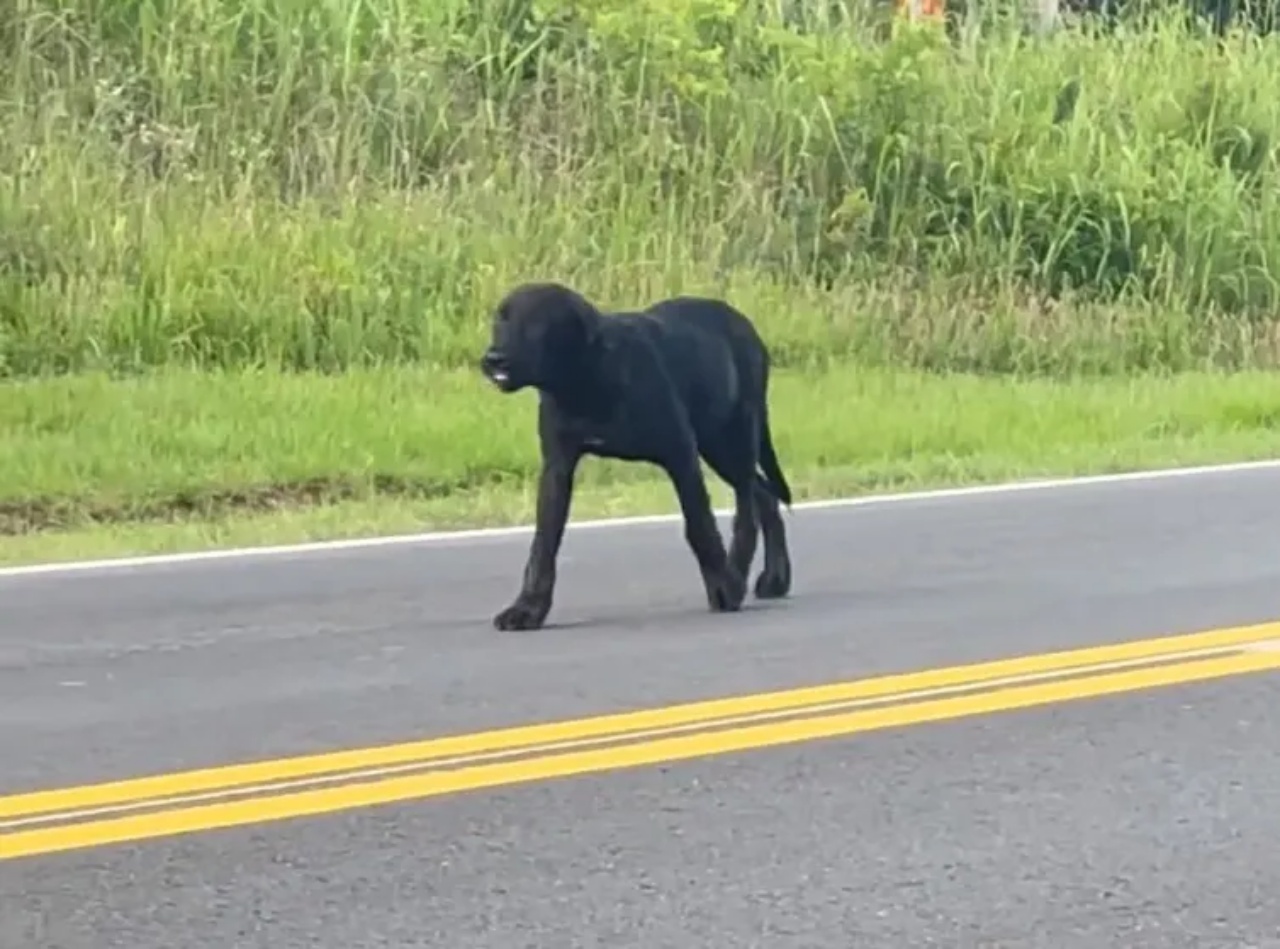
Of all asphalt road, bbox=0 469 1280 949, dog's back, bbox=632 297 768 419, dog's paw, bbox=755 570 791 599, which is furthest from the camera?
dog's paw, bbox=755 570 791 599

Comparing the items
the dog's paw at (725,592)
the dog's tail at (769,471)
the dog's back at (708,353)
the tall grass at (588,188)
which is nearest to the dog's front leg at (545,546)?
the dog's back at (708,353)

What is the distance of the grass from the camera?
13.9 m

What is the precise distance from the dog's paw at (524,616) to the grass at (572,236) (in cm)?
281

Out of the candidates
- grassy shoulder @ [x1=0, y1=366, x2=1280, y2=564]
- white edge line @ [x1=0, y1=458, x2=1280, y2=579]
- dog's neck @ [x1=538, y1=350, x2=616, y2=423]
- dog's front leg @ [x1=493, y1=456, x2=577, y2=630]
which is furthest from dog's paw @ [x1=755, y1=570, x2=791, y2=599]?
grassy shoulder @ [x1=0, y1=366, x2=1280, y2=564]

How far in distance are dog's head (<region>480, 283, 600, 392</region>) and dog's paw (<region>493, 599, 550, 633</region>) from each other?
0.69 m

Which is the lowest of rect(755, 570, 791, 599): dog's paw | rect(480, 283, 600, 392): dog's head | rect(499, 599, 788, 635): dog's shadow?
rect(755, 570, 791, 599): dog's paw

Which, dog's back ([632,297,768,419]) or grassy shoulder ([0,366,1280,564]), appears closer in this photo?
dog's back ([632,297,768,419])

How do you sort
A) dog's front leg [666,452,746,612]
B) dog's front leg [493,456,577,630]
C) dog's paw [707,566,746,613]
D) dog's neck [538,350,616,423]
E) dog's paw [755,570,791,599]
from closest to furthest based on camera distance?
dog's neck [538,350,616,423], dog's front leg [493,456,577,630], dog's front leg [666,452,746,612], dog's paw [707,566,746,613], dog's paw [755,570,791,599]

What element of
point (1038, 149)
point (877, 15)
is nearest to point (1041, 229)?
point (1038, 149)

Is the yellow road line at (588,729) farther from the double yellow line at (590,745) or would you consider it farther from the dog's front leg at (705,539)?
the dog's front leg at (705,539)

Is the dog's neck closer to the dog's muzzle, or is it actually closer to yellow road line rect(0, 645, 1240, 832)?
the dog's muzzle

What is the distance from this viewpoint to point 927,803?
22.3ft

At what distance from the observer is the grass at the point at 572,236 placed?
45.6 feet

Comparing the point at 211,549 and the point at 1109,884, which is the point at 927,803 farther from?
the point at 211,549
